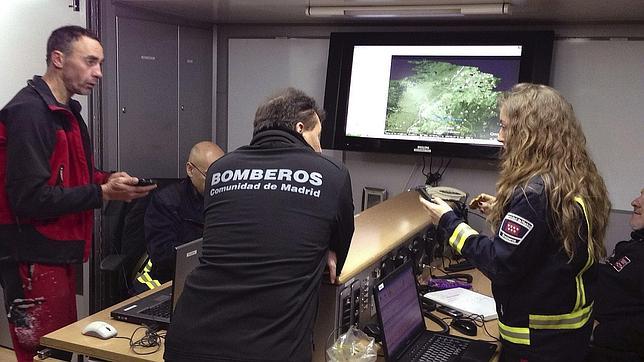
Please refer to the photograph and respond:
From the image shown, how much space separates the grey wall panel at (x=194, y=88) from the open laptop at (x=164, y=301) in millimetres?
1648

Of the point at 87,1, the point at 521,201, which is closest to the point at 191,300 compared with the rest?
the point at 521,201

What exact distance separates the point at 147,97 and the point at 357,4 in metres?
1.30

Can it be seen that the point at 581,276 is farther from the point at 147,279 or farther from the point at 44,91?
the point at 44,91

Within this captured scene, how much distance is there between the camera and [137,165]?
11.2 ft

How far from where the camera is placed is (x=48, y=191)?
216cm

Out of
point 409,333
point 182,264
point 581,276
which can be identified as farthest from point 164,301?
point 581,276

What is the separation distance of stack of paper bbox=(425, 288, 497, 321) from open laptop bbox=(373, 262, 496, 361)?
28 cm

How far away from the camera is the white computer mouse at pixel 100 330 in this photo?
1.90 m

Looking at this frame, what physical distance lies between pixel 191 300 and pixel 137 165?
1989 millimetres

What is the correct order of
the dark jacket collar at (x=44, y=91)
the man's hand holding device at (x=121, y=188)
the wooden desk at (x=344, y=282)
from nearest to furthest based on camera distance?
1. the wooden desk at (x=344, y=282)
2. the dark jacket collar at (x=44, y=91)
3. the man's hand holding device at (x=121, y=188)

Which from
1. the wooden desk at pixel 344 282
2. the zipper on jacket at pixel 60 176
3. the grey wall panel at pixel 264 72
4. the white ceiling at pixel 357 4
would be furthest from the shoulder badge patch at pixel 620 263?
the zipper on jacket at pixel 60 176

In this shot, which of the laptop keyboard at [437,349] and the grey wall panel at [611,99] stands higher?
the grey wall panel at [611,99]

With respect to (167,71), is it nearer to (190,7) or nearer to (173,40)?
(173,40)

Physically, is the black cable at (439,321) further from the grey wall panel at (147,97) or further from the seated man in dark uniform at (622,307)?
the grey wall panel at (147,97)
